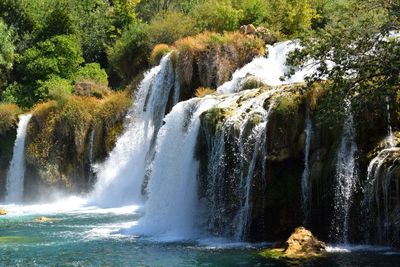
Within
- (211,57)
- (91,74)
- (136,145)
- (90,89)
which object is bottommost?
(136,145)

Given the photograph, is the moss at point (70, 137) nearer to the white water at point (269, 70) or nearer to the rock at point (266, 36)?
the white water at point (269, 70)

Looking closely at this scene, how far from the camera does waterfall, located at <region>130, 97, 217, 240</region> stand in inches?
813

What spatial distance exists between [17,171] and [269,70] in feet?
50.1

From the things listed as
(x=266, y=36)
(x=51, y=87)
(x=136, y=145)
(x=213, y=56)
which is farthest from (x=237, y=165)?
(x=51, y=87)

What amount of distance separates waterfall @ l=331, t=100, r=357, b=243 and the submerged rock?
2.74ft

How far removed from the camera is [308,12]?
118ft

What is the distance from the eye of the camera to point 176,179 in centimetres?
2167

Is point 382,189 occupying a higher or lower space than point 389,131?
lower

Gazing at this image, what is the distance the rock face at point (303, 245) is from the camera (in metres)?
15.3

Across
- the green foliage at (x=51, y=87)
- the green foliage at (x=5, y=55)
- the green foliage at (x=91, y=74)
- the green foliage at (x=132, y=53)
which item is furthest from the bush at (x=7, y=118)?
the green foliage at (x=132, y=53)

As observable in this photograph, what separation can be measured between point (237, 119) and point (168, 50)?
1400 centimetres

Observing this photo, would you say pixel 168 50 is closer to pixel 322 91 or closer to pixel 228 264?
pixel 322 91

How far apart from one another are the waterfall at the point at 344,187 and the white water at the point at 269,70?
28.5 ft

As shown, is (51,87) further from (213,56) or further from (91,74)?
(213,56)
